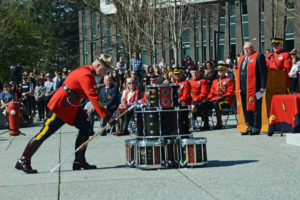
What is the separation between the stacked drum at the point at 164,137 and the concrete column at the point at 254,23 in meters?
38.0

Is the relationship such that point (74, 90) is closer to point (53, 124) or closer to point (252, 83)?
point (53, 124)

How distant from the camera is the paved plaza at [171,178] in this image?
725 cm

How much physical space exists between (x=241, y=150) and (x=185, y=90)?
459cm

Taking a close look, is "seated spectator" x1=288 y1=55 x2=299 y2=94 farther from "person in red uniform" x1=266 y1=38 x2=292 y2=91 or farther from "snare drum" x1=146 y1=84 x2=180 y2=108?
"snare drum" x1=146 y1=84 x2=180 y2=108

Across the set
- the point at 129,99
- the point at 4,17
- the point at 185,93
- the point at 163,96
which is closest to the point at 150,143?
the point at 163,96

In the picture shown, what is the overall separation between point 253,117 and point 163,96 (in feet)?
15.8

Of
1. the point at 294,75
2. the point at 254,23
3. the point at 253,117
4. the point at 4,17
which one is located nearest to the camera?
the point at 253,117

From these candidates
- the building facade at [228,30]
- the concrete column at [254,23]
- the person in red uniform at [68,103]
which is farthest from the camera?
the concrete column at [254,23]

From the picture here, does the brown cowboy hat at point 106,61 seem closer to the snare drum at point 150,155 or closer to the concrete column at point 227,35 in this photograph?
the snare drum at point 150,155

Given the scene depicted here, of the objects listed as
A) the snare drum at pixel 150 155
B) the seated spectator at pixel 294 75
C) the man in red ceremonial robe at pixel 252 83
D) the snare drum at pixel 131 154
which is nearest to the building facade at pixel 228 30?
the seated spectator at pixel 294 75

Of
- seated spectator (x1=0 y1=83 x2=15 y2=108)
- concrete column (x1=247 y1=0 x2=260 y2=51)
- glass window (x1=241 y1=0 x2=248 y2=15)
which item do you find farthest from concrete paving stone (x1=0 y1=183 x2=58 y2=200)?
glass window (x1=241 y1=0 x2=248 y2=15)

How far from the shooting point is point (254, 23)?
4816 cm

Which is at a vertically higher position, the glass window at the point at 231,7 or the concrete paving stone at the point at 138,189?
the glass window at the point at 231,7

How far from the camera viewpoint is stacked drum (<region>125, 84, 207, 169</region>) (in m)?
9.30
